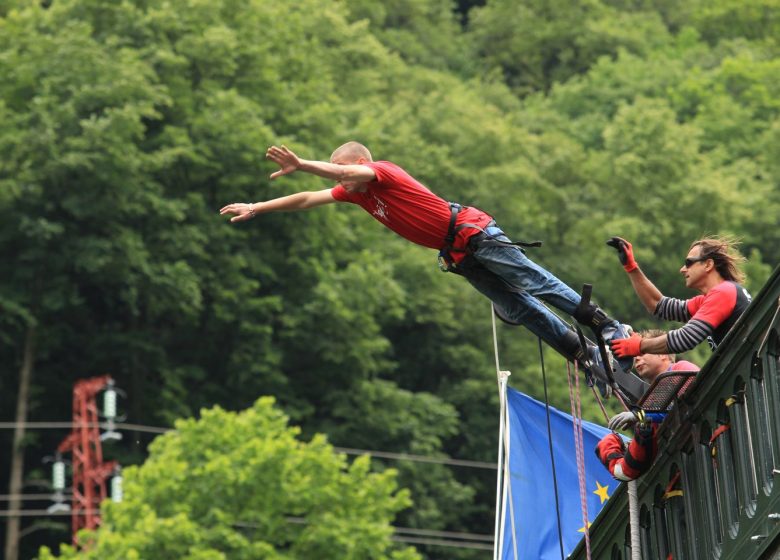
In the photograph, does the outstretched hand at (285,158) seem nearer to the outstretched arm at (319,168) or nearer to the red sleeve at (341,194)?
the outstretched arm at (319,168)

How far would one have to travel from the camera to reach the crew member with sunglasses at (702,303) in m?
10.1

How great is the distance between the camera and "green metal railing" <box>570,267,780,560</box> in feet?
30.9

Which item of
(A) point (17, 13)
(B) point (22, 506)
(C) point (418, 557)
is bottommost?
(C) point (418, 557)

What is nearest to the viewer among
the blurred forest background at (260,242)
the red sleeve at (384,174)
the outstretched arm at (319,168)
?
the outstretched arm at (319,168)

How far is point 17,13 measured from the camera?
5591 cm

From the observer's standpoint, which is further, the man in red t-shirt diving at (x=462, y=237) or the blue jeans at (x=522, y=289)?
the blue jeans at (x=522, y=289)

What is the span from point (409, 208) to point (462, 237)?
1.22 ft

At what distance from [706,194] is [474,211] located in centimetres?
4880

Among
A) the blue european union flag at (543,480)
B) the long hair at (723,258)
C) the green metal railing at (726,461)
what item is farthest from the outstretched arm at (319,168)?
the blue european union flag at (543,480)

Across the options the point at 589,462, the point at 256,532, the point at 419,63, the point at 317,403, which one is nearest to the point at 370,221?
the point at 317,403

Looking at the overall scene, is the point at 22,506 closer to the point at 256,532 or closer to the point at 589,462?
the point at 256,532

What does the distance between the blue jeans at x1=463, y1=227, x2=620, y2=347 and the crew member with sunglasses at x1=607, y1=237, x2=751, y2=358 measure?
465 millimetres

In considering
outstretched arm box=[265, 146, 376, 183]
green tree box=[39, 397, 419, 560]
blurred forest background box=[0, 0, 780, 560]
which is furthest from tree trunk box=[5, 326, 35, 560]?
outstretched arm box=[265, 146, 376, 183]

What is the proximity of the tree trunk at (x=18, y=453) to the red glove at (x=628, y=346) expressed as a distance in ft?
139
